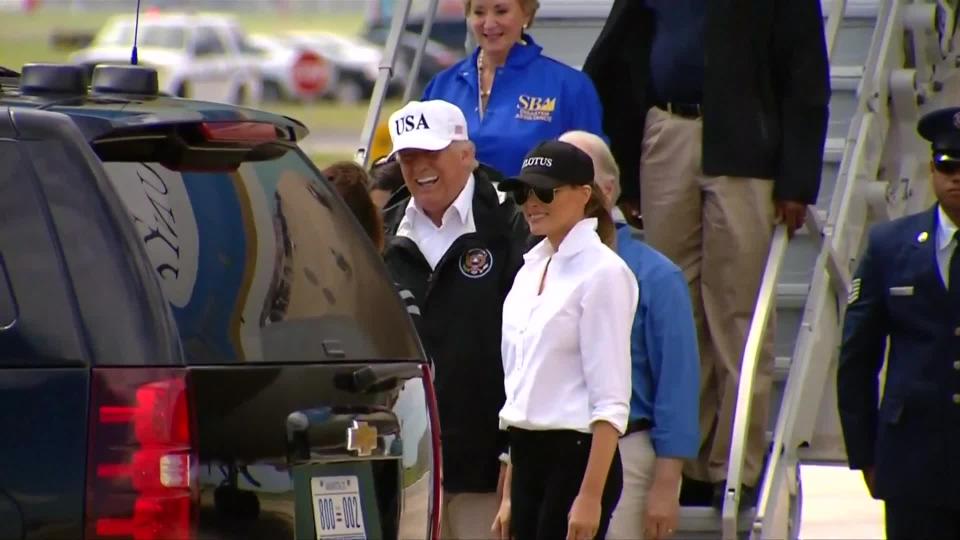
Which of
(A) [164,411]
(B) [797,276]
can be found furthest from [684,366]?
(A) [164,411]

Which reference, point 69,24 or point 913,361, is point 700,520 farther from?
point 69,24

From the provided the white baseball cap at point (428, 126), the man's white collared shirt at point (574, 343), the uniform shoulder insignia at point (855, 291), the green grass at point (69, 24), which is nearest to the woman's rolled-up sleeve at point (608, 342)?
the man's white collared shirt at point (574, 343)

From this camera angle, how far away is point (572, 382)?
593 centimetres

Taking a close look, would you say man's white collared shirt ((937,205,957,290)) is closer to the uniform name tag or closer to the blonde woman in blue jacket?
the uniform name tag

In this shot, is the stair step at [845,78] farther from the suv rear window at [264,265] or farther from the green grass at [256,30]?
the green grass at [256,30]

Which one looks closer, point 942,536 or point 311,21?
point 942,536

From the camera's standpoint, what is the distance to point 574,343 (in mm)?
5949

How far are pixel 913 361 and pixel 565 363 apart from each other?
1524 millimetres

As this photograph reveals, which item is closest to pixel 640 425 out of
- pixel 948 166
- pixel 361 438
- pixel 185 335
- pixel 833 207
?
pixel 948 166

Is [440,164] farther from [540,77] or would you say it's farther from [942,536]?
[942,536]

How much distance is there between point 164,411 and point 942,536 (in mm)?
3335

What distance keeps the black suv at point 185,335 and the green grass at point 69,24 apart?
40.7 m

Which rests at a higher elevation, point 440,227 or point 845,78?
point 845,78

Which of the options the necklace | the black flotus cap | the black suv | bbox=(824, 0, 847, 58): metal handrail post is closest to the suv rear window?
the black suv
